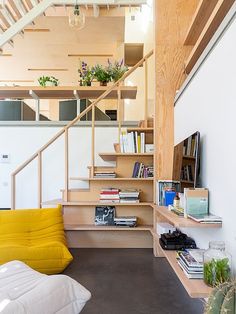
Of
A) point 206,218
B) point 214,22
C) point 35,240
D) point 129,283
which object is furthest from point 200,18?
point 35,240

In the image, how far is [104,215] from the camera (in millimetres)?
3910

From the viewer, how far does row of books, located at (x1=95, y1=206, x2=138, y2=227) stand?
3.84 metres

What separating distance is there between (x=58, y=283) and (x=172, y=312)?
940 millimetres

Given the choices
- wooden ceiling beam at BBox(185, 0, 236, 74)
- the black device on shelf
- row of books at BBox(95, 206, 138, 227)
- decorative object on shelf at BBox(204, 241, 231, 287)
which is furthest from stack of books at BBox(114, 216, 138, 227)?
decorative object on shelf at BBox(204, 241, 231, 287)

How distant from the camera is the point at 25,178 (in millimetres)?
4949

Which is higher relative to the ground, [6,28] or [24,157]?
[6,28]

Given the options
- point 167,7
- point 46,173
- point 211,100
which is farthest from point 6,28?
point 211,100

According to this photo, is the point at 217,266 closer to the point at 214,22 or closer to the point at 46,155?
the point at 214,22

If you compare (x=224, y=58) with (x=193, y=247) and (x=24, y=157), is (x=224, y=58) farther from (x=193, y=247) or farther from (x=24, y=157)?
(x=24, y=157)

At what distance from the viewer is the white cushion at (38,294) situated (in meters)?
1.45

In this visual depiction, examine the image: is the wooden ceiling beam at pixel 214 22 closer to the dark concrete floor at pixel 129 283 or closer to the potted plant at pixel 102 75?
the dark concrete floor at pixel 129 283

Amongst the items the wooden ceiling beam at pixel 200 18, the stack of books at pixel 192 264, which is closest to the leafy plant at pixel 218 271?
the stack of books at pixel 192 264

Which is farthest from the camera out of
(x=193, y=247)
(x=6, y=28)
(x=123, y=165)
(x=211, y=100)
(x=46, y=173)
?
(x=6, y=28)

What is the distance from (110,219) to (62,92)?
249cm
